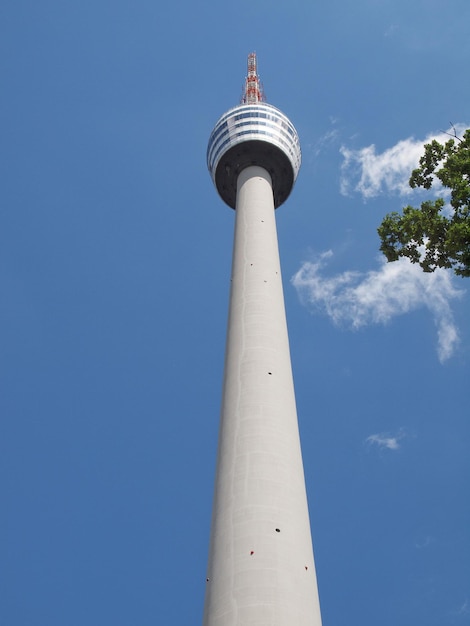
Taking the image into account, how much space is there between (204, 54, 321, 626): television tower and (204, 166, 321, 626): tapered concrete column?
5 centimetres

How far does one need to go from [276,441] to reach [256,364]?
606 cm

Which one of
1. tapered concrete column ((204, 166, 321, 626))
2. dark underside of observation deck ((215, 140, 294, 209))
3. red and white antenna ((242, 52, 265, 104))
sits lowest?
tapered concrete column ((204, 166, 321, 626))

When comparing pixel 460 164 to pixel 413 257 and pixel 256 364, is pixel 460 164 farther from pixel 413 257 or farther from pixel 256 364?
pixel 256 364

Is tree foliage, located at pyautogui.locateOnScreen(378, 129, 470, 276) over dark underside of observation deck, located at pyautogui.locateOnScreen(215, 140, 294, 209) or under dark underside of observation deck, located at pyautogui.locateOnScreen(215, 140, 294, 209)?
under

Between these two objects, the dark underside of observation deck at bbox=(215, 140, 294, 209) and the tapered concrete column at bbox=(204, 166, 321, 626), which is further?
the dark underside of observation deck at bbox=(215, 140, 294, 209)

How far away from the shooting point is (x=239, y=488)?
2872cm

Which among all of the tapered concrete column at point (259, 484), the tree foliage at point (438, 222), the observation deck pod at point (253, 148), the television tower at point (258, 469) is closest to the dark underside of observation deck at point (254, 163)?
the observation deck pod at point (253, 148)

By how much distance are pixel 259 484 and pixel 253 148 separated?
1738 inches

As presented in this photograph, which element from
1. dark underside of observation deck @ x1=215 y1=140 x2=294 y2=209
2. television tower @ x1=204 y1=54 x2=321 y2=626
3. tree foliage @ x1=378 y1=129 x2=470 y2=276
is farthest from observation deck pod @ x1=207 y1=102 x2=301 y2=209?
tree foliage @ x1=378 y1=129 x2=470 y2=276

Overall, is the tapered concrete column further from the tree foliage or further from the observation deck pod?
the observation deck pod

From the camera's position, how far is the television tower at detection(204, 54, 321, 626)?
24078mm

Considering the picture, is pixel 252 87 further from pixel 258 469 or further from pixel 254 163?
pixel 258 469

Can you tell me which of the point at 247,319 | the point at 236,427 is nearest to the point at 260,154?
the point at 247,319

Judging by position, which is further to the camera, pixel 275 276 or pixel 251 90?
pixel 251 90
